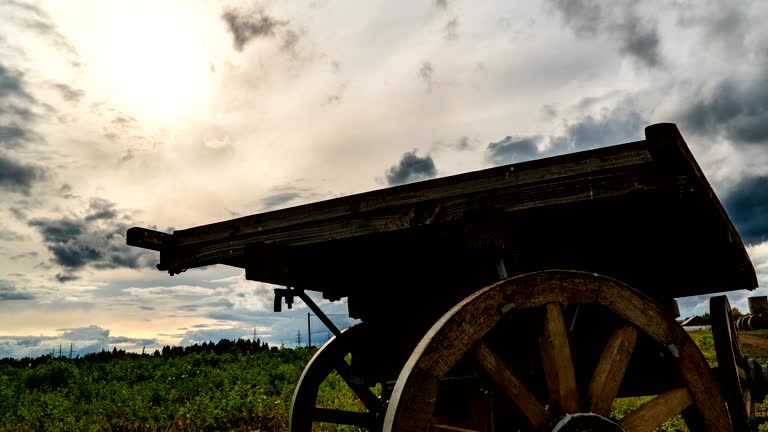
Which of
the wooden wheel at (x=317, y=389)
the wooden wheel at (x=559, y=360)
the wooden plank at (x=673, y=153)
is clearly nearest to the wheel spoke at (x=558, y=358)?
the wooden wheel at (x=559, y=360)

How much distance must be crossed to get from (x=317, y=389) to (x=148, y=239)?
1.66 metres

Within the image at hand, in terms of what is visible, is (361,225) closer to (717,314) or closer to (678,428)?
(717,314)

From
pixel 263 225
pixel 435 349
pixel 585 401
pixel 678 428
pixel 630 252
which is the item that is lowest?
pixel 678 428

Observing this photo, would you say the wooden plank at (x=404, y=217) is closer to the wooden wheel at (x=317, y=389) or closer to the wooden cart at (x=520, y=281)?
the wooden cart at (x=520, y=281)

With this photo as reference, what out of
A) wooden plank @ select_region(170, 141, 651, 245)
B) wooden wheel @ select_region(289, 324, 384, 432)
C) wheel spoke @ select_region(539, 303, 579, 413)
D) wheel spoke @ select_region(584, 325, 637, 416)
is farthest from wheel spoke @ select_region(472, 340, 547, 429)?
wooden wheel @ select_region(289, 324, 384, 432)

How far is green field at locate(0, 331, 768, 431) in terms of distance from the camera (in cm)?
917

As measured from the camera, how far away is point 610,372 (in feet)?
8.98

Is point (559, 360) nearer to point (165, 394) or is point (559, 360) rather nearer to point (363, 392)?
point (363, 392)

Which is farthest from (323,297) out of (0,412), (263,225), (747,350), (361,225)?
(747,350)

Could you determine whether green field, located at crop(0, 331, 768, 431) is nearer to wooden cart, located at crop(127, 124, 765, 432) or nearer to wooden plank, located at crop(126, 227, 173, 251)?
wooden cart, located at crop(127, 124, 765, 432)

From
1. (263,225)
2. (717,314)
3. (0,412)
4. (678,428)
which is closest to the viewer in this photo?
A: (263,225)

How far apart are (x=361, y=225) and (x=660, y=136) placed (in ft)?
4.96

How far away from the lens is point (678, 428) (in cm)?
729

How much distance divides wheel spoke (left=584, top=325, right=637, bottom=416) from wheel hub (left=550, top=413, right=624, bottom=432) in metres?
0.09
